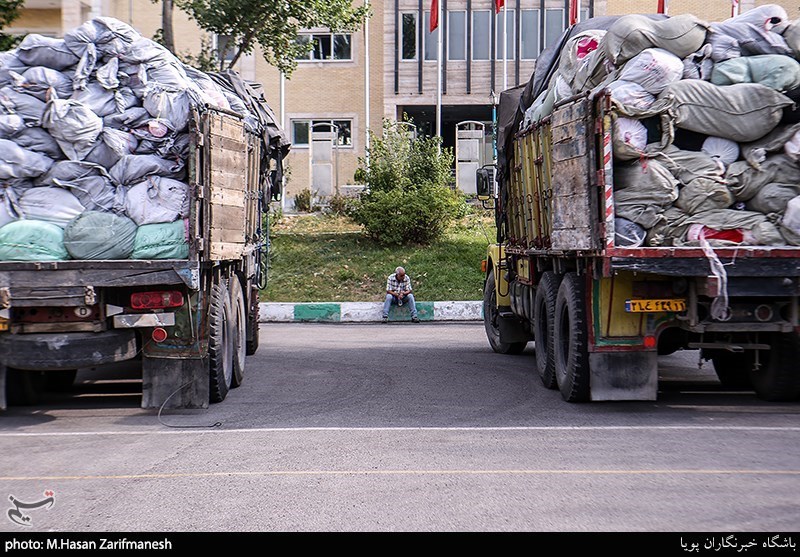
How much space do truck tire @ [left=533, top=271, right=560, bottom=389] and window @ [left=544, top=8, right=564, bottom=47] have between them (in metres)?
25.5

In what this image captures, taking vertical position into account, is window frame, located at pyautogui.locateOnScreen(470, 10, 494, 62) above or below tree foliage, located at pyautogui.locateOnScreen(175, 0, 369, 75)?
above

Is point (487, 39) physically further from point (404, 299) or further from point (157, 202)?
point (157, 202)

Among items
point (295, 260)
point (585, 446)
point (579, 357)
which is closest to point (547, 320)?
point (579, 357)

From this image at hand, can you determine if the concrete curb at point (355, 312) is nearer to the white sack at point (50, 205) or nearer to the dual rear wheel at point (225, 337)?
the dual rear wheel at point (225, 337)

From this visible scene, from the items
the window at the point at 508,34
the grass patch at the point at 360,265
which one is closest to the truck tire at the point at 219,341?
the grass patch at the point at 360,265

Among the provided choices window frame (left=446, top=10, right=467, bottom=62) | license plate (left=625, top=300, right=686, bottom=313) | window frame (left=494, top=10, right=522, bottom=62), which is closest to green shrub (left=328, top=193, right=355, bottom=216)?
window frame (left=446, top=10, right=467, bottom=62)

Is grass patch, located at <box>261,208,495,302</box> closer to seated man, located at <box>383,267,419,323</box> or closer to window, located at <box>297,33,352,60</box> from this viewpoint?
seated man, located at <box>383,267,419,323</box>

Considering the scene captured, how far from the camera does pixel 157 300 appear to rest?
A: 940 centimetres

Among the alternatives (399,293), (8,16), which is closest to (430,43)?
(399,293)

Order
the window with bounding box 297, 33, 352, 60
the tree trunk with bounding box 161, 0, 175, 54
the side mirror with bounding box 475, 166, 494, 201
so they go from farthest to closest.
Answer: the window with bounding box 297, 33, 352, 60
the tree trunk with bounding box 161, 0, 175, 54
the side mirror with bounding box 475, 166, 494, 201

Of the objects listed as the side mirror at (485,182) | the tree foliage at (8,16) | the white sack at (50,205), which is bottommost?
the white sack at (50,205)

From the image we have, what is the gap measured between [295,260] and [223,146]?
15.3m

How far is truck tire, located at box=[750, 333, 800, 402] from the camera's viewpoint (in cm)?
977

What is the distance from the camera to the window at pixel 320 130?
3681 centimetres
